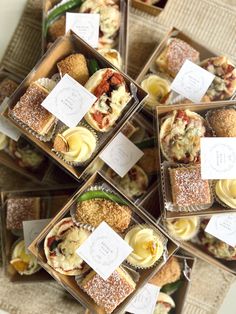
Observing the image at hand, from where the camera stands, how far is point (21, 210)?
175 cm

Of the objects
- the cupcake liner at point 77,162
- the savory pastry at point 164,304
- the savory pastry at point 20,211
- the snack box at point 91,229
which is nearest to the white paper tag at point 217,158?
the snack box at point 91,229

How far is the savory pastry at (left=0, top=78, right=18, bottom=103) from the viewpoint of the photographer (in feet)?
5.90

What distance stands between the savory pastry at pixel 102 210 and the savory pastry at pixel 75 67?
0.42 meters

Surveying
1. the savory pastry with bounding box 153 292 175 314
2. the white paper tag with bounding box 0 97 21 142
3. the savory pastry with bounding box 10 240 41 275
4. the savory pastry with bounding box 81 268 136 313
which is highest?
the white paper tag with bounding box 0 97 21 142

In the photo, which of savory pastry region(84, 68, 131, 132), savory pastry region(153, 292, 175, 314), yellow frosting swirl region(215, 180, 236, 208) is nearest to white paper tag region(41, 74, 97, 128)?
savory pastry region(84, 68, 131, 132)

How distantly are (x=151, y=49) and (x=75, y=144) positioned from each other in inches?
28.9

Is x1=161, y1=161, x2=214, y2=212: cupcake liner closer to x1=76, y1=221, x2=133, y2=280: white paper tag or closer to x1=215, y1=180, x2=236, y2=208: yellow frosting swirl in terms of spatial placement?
x1=215, y1=180, x2=236, y2=208: yellow frosting swirl

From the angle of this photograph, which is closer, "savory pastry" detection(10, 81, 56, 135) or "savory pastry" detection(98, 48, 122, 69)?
"savory pastry" detection(10, 81, 56, 135)

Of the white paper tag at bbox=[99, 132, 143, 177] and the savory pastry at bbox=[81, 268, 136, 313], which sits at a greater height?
the white paper tag at bbox=[99, 132, 143, 177]

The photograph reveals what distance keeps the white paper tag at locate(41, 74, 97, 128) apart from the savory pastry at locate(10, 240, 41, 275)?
582mm

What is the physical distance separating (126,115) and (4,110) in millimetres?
456

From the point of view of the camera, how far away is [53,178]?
1872 millimetres

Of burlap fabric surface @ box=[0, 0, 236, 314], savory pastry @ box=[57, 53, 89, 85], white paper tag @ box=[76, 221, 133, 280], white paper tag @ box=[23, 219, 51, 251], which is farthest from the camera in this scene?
burlap fabric surface @ box=[0, 0, 236, 314]

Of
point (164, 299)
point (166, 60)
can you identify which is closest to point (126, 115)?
point (166, 60)
